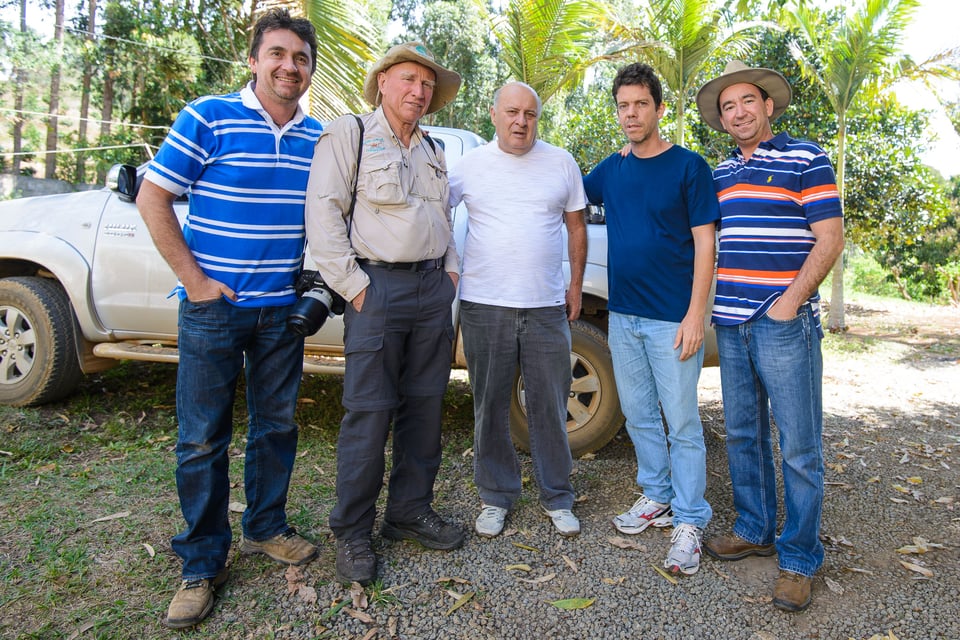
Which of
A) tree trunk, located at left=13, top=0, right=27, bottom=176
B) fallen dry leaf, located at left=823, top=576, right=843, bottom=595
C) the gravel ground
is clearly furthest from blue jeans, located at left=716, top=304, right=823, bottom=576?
tree trunk, located at left=13, top=0, right=27, bottom=176

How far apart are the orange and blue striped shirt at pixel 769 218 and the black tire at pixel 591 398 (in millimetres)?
1178

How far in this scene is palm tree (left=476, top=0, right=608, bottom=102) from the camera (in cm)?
683

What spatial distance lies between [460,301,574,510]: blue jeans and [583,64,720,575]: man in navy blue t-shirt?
31 cm

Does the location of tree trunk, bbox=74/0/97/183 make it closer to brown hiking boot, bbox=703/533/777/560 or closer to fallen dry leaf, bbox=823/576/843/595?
brown hiking boot, bbox=703/533/777/560

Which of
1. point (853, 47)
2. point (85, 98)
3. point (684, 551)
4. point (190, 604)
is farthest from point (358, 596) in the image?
point (85, 98)

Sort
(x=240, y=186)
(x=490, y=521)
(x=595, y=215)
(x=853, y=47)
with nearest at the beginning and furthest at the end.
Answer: (x=240, y=186) < (x=490, y=521) < (x=595, y=215) < (x=853, y=47)

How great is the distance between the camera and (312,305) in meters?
2.58

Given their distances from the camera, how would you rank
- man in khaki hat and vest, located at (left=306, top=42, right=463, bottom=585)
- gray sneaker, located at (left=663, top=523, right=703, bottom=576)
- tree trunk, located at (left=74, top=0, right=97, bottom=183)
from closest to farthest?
man in khaki hat and vest, located at (left=306, top=42, right=463, bottom=585) < gray sneaker, located at (left=663, top=523, right=703, bottom=576) < tree trunk, located at (left=74, top=0, right=97, bottom=183)

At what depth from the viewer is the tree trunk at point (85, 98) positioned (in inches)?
634

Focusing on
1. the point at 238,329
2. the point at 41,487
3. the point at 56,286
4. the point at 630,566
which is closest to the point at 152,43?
the point at 56,286

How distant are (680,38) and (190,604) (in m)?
7.40

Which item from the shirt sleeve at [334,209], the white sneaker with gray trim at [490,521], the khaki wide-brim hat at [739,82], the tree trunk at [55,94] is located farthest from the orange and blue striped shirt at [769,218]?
the tree trunk at [55,94]

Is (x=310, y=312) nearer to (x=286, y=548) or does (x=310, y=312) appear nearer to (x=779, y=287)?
(x=286, y=548)

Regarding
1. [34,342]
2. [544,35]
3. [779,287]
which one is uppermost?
[544,35]
